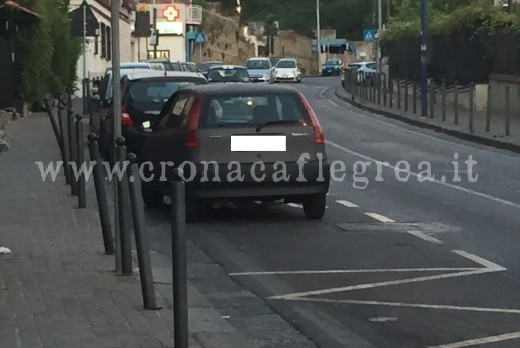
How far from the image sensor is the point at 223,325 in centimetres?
857

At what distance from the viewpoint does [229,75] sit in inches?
1662

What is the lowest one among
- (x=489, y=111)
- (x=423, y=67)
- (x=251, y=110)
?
(x=489, y=111)

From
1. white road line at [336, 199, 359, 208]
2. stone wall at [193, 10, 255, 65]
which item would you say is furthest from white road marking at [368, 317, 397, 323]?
stone wall at [193, 10, 255, 65]

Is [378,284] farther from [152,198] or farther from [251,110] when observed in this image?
[152,198]

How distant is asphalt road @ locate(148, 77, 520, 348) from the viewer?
8.59 meters

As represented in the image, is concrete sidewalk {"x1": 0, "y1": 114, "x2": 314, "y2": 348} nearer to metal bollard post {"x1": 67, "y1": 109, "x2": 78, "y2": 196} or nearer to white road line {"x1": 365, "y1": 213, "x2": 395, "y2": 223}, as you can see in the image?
metal bollard post {"x1": 67, "y1": 109, "x2": 78, "y2": 196}

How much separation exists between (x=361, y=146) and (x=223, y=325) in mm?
17851

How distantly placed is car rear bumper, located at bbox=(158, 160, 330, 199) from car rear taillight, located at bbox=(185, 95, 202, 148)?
0.83ft

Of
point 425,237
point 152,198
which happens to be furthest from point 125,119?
point 425,237

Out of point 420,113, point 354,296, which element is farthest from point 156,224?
point 420,113

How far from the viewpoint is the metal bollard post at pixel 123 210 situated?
9.91 m

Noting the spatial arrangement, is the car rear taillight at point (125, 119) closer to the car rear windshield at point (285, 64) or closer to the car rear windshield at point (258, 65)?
the car rear windshield at point (258, 65)

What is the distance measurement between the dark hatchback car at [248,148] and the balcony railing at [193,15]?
7047cm

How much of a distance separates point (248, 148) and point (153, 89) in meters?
6.66
